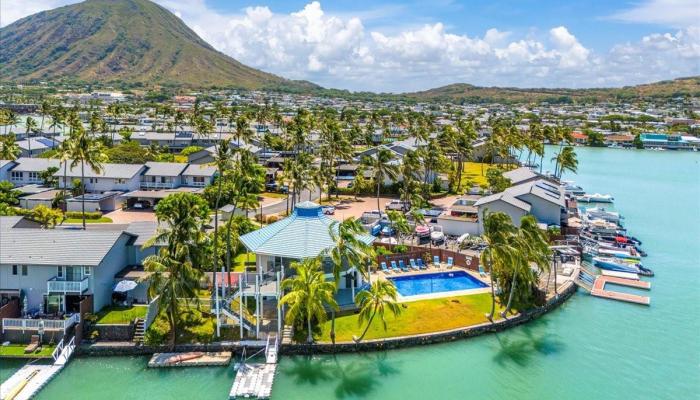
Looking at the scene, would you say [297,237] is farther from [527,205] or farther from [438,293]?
[527,205]

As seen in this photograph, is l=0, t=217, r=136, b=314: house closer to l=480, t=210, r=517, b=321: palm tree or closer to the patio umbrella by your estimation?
the patio umbrella

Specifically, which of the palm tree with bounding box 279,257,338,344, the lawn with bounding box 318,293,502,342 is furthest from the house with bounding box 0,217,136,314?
the lawn with bounding box 318,293,502,342

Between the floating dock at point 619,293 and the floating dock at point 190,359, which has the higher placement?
the floating dock at point 619,293

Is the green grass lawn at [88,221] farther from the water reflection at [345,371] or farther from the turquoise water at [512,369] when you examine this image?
the water reflection at [345,371]

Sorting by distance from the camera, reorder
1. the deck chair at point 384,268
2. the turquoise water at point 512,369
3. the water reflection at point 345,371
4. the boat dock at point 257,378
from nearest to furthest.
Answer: the boat dock at point 257,378
the turquoise water at point 512,369
the water reflection at point 345,371
the deck chair at point 384,268

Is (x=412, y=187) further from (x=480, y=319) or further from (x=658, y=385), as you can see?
(x=658, y=385)

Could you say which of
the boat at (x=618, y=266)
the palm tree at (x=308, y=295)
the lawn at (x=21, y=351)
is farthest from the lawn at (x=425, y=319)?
the boat at (x=618, y=266)
